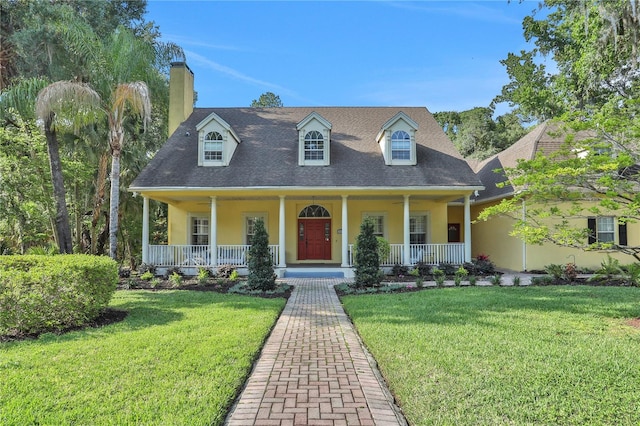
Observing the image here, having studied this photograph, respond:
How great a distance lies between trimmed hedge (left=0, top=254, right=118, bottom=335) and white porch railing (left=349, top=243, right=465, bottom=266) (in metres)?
9.16

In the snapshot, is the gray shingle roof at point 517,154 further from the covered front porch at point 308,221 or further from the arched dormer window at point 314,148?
the arched dormer window at point 314,148

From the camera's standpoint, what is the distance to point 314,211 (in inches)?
639

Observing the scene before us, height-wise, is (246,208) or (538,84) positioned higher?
(538,84)

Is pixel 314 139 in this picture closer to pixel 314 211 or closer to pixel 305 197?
pixel 305 197

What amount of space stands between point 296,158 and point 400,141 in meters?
4.35

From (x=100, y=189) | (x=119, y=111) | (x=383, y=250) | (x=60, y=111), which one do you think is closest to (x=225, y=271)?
(x=383, y=250)

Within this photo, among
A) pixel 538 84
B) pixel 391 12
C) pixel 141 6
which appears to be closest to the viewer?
pixel 391 12

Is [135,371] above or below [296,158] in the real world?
below

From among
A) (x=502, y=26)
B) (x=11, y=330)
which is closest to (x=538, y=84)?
(x=502, y=26)

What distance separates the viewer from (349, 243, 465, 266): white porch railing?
14180 millimetres

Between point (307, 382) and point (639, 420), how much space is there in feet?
9.98

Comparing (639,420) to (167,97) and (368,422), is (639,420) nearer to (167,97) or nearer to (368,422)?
(368,422)

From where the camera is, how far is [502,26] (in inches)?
549

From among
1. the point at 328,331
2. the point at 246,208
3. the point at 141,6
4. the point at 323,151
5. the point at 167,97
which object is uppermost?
the point at 141,6
